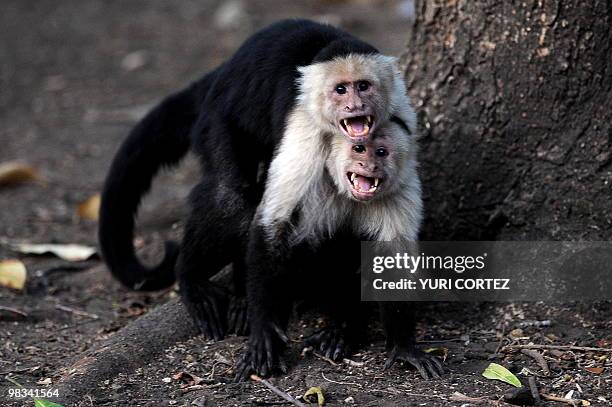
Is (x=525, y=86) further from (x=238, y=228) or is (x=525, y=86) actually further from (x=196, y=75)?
(x=196, y=75)

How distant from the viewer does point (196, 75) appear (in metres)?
5.76

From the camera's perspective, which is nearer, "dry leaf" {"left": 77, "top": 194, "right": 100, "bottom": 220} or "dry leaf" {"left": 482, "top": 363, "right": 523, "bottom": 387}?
"dry leaf" {"left": 482, "top": 363, "right": 523, "bottom": 387}

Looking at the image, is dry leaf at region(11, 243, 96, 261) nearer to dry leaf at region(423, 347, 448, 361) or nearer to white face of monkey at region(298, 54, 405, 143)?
white face of monkey at region(298, 54, 405, 143)

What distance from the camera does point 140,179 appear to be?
333cm

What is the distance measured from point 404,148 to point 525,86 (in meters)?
0.55

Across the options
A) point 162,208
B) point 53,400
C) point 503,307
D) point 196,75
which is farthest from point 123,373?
point 196,75

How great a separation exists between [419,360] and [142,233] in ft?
5.71

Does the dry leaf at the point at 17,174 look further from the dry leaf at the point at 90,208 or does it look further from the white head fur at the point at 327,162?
the white head fur at the point at 327,162

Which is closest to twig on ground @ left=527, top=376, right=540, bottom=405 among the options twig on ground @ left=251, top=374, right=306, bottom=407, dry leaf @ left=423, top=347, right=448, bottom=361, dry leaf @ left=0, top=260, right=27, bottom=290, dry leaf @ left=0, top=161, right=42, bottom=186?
dry leaf @ left=423, top=347, right=448, bottom=361

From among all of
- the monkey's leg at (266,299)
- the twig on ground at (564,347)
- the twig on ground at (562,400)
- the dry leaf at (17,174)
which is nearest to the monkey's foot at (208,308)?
the monkey's leg at (266,299)

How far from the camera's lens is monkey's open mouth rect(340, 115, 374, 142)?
2543 mm

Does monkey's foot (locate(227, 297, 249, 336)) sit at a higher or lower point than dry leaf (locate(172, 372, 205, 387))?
higher

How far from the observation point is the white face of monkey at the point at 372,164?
102 inches

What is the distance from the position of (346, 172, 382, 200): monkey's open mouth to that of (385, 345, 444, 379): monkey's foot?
0.46 meters
